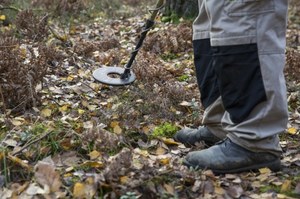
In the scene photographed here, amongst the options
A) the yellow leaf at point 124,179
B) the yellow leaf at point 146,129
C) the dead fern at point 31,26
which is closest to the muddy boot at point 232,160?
the yellow leaf at point 124,179

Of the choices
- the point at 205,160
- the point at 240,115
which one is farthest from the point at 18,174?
the point at 240,115

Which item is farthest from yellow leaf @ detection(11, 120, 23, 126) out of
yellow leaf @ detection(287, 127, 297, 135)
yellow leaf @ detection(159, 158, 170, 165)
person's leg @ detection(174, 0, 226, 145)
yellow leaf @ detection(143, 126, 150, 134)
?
yellow leaf @ detection(287, 127, 297, 135)

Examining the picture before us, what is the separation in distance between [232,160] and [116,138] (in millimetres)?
771

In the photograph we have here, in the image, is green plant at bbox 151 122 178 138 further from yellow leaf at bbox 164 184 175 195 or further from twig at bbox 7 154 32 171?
twig at bbox 7 154 32 171

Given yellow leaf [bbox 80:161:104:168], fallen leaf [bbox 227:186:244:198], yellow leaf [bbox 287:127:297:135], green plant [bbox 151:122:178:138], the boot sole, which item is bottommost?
yellow leaf [bbox 287:127:297:135]

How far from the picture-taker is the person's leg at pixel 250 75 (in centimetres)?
252

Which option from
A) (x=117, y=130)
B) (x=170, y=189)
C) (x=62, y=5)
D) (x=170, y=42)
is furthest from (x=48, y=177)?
(x=62, y=5)

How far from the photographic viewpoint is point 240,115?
8.74 feet

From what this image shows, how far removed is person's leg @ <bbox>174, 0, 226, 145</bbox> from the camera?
310 cm

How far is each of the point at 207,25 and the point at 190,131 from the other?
2.56ft

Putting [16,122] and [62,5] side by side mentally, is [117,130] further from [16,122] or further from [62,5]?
[62,5]

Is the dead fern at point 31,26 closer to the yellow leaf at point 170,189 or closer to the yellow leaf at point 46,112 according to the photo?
the yellow leaf at point 46,112

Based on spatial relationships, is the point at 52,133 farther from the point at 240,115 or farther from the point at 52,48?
the point at 52,48

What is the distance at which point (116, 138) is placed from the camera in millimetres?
3031
